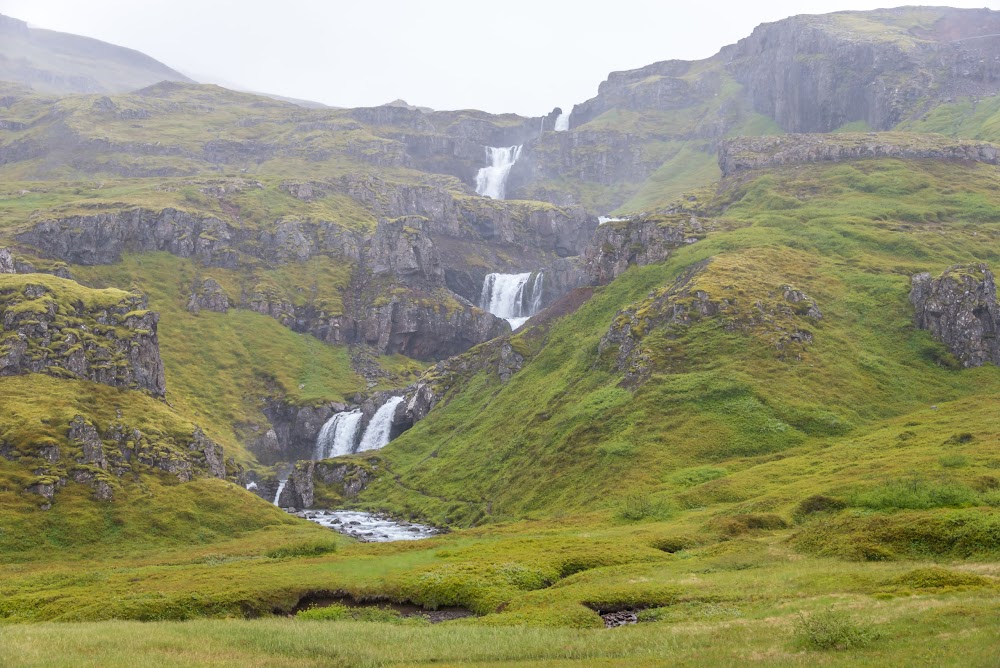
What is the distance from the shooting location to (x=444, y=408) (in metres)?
152

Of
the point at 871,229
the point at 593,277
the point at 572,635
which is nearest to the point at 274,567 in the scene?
the point at 572,635

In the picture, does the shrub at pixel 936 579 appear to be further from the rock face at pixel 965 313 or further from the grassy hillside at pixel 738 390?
the rock face at pixel 965 313

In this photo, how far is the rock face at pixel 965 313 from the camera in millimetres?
99375

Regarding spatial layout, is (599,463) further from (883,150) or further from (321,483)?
(883,150)

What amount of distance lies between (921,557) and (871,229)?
116536mm

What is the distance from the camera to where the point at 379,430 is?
161 metres

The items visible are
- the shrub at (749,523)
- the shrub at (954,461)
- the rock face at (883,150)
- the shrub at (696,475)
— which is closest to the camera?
the shrub at (749,523)

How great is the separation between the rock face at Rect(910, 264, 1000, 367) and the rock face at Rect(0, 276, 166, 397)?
396 ft

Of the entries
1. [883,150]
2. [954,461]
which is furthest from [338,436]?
[883,150]

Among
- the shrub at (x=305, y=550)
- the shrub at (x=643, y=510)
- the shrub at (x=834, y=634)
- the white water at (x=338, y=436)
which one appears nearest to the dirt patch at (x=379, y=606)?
the shrub at (x=305, y=550)

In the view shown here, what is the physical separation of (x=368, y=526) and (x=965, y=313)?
293 feet

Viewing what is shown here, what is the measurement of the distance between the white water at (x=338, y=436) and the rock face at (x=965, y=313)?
112 metres

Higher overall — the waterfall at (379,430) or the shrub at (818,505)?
the shrub at (818,505)

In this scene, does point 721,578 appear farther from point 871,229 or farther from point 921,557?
point 871,229
